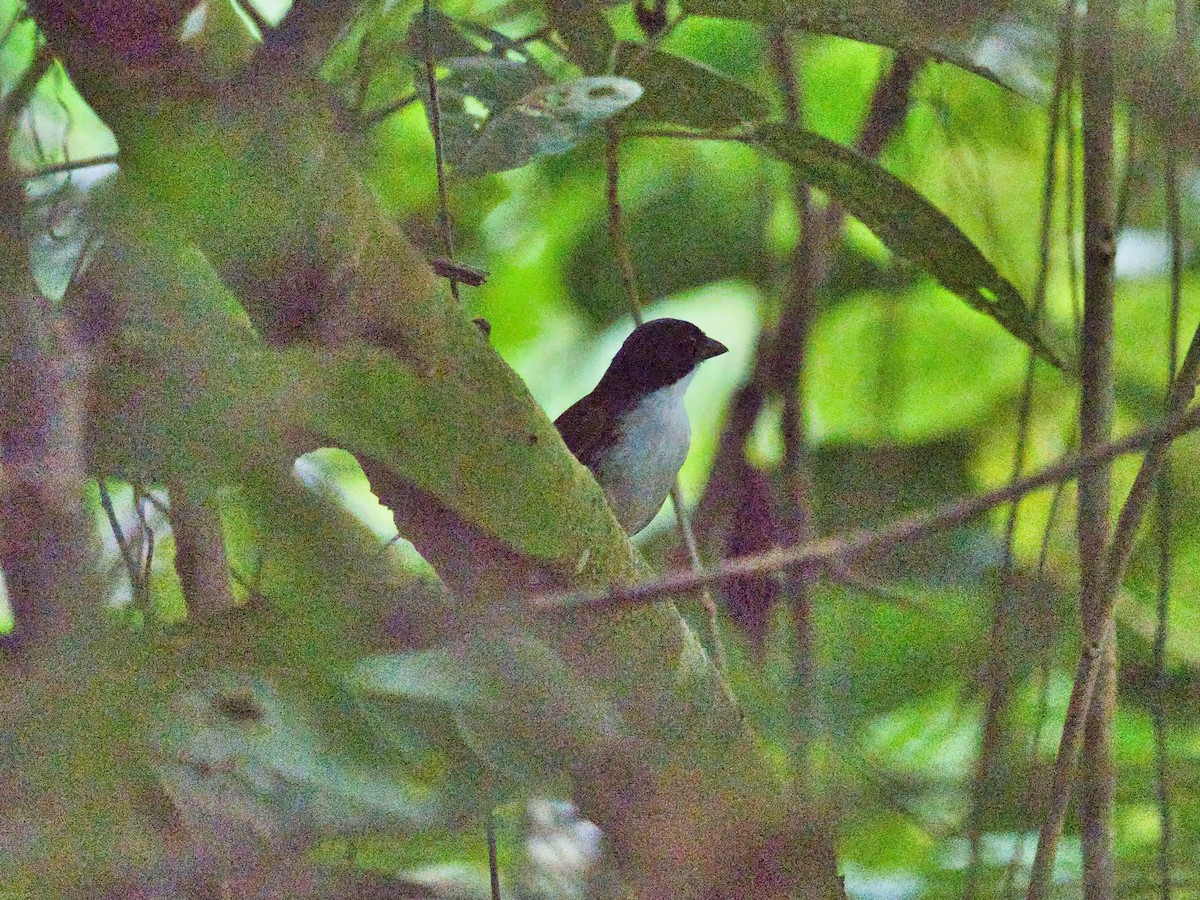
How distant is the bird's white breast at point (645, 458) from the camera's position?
3574 millimetres

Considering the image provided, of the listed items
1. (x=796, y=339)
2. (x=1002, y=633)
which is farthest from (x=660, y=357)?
(x=1002, y=633)

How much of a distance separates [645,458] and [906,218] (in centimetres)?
157

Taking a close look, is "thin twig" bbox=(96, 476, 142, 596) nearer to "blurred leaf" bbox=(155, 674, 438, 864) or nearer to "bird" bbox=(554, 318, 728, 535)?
"blurred leaf" bbox=(155, 674, 438, 864)

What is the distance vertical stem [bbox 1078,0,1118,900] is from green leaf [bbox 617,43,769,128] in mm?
557

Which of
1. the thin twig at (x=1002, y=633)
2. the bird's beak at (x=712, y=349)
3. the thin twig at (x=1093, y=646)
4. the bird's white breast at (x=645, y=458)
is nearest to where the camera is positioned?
the thin twig at (x=1002, y=633)

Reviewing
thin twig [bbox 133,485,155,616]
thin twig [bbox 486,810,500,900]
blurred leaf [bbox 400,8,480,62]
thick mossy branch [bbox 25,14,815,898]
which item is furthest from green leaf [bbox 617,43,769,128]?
thin twig [bbox 486,810,500,900]

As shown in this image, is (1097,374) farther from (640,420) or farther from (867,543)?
(640,420)

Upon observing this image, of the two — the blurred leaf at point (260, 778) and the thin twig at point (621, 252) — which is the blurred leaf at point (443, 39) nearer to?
the thin twig at point (621, 252)

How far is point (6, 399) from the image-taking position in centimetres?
96

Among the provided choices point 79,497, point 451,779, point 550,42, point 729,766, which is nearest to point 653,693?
point 729,766

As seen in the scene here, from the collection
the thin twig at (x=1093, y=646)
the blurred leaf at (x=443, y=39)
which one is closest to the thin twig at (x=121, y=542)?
the blurred leaf at (x=443, y=39)

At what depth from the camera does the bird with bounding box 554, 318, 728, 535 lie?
3.60 meters

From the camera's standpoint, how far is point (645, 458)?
3.61 metres

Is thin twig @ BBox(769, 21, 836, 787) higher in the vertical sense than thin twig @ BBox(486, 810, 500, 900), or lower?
lower
